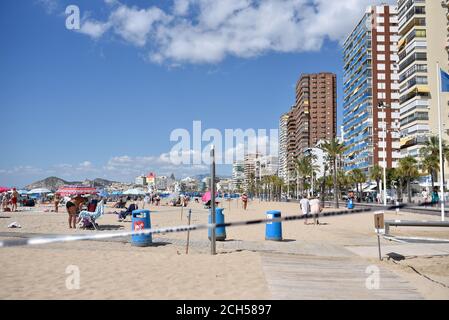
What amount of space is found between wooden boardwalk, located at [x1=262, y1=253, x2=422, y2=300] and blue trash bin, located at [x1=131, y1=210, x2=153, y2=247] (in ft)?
12.3

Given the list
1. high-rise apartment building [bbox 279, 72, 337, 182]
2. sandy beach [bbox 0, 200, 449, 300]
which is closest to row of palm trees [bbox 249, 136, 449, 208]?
sandy beach [bbox 0, 200, 449, 300]

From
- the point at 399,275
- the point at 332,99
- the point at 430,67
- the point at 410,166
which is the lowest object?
the point at 399,275

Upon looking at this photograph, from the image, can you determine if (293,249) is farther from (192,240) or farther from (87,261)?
(87,261)

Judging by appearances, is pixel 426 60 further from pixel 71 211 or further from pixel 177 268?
pixel 177 268

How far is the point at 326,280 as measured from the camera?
798 centimetres

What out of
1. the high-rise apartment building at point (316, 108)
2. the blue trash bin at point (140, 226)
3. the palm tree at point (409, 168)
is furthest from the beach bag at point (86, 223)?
the high-rise apartment building at point (316, 108)

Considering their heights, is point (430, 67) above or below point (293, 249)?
above

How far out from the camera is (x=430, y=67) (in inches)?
2982

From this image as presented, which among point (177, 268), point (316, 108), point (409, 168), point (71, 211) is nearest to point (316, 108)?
point (316, 108)

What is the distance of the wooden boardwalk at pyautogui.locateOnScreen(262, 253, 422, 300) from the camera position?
268 inches

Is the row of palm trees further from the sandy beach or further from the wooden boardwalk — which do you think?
the wooden boardwalk

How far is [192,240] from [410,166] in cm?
5798
